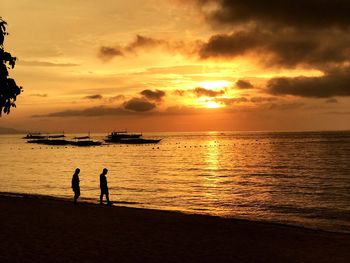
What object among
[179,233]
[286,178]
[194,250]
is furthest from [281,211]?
[286,178]

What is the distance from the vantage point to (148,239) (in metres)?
15.4

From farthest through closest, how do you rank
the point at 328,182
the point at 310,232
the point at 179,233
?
the point at 328,182
the point at 310,232
the point at 179,233

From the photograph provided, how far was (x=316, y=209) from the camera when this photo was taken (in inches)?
1169

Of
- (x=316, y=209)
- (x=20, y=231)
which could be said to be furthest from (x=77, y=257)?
(x=316, y=209)

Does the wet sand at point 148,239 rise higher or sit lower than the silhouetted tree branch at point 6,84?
lower

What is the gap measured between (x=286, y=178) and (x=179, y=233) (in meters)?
40.0

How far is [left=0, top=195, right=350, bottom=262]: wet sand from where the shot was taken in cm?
1273

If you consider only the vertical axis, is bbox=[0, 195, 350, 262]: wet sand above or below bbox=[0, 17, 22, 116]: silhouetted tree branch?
below

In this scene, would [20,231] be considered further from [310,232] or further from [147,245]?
[310,232]

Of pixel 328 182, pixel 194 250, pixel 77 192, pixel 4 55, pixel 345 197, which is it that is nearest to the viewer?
pixel 194 250

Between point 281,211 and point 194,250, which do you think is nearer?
point 194,250

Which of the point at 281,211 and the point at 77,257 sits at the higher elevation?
the point at 77,257

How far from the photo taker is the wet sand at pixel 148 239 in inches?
501

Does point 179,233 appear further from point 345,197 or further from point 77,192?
point 345,197
